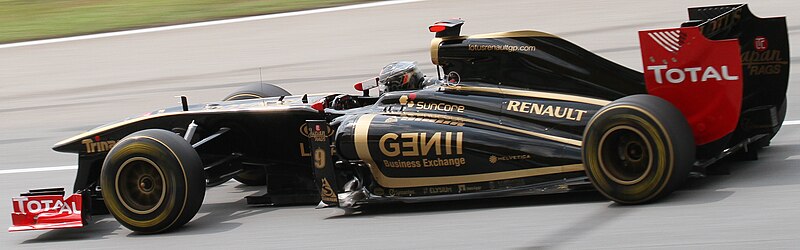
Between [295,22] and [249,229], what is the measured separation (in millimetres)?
8135

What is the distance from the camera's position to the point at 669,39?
695 cm

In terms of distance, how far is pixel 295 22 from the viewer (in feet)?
51.6

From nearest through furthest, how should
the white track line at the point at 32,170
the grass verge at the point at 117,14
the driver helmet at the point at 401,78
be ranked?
1. the driver helmet at the point at 401,78
2. the white track line at the point at 32,170
3. the grass verge at the point at 117,14

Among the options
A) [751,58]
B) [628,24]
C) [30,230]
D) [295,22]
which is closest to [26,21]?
[295,22]

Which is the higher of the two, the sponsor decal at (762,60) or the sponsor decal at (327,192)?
the sponsor decal at (762,60)

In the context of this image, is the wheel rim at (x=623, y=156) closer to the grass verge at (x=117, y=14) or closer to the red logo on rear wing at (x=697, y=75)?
the red logo on rear wing at (x=697, y=75)

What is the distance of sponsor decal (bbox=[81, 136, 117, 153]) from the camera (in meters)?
8.64

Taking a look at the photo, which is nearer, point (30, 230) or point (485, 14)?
point (30, 230)

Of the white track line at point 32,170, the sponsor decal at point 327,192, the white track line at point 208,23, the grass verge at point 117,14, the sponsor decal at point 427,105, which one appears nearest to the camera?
the sponsor decal at point 427,105

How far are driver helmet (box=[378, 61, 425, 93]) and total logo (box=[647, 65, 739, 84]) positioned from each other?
185 centimetres

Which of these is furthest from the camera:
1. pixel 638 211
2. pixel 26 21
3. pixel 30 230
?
pixel 26 21

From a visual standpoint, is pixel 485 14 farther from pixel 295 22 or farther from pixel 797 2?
pixel 797 2

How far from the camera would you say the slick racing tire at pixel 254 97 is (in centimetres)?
938

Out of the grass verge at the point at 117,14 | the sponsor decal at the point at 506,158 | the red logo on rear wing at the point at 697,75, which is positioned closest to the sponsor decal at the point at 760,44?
the red logo on rear wing at the point at 697,75
